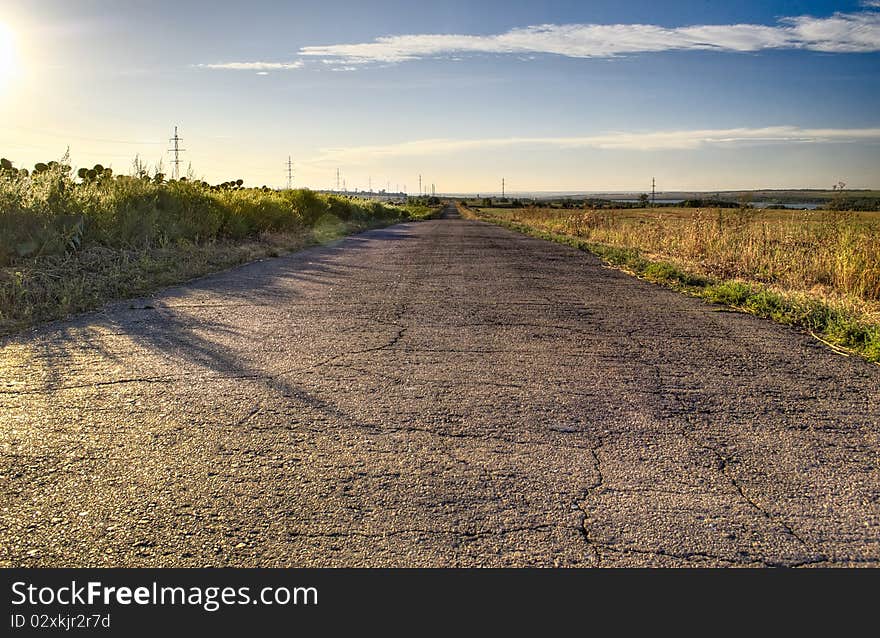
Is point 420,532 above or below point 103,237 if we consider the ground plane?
below

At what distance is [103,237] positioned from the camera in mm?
12625

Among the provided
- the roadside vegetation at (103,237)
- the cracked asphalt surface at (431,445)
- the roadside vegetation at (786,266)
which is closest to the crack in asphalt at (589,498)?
the cracked asphalt surface at (431,445)

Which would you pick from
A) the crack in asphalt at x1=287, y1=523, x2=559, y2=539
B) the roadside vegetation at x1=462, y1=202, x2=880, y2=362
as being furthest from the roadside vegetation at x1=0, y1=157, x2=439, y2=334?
the roadside vegetation at x1=462, y1=202, x2=880, y2=362

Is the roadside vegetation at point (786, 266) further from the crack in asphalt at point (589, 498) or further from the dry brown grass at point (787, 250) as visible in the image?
the crack in asphalt at point (589, 498)

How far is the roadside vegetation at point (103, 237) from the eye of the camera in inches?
348

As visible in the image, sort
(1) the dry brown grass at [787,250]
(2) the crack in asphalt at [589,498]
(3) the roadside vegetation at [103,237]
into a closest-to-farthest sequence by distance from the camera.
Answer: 1. (2) the crack in asphalt at [589,498]
2. (3) the roadside vegetation at [103,237]
3. (1) the dry brown grass at [787,250]

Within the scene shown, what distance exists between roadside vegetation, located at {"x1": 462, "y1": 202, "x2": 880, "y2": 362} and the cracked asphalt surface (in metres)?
0.70

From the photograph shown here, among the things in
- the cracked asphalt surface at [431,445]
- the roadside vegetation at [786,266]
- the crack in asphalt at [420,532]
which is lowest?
the crack in asphalt at [420,532]

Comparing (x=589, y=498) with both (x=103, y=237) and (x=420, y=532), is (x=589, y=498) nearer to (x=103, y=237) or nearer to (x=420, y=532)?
(x=420, y=532)

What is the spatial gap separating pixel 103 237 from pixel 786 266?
12536mm

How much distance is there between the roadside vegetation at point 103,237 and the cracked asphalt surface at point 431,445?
1.58 metres

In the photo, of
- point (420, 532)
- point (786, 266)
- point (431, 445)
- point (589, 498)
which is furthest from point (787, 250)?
point (420, 532)

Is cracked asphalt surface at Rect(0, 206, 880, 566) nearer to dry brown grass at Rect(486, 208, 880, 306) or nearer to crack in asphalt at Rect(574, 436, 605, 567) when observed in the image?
crack in asphalt at Rect(574, 436, 605, 567)
